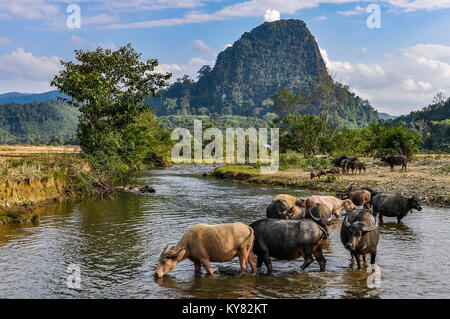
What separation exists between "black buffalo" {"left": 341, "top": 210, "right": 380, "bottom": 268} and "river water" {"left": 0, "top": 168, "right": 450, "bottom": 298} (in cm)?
61

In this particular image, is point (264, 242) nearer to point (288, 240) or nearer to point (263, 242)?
point (263, 242)

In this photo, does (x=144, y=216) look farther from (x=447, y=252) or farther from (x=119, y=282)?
(x=447, y=252)

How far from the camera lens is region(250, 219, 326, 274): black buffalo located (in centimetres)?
1016

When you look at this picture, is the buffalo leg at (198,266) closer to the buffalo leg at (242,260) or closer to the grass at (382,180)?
the buffalo leg at (242,260)

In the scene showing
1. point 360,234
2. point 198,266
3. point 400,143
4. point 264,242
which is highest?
point 400,143

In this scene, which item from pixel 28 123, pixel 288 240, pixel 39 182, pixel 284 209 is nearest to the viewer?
pixel 288 240

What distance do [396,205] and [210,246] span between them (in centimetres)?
1001

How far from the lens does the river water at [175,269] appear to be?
30.7ft

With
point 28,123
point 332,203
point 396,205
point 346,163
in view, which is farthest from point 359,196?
point 28,123

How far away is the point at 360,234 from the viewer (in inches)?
406

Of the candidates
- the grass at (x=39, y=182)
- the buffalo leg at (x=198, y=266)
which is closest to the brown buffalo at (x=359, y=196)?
the buffalo leg at (x=198, y=266)

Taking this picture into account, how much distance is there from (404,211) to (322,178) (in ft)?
51.8

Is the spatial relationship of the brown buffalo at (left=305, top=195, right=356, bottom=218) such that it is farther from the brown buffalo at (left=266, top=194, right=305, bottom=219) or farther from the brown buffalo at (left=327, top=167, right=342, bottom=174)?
the brown buffalo at (left=327, top=167, right=342, bottom=174)

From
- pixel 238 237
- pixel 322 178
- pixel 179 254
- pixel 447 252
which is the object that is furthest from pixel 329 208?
pixel 322 178
